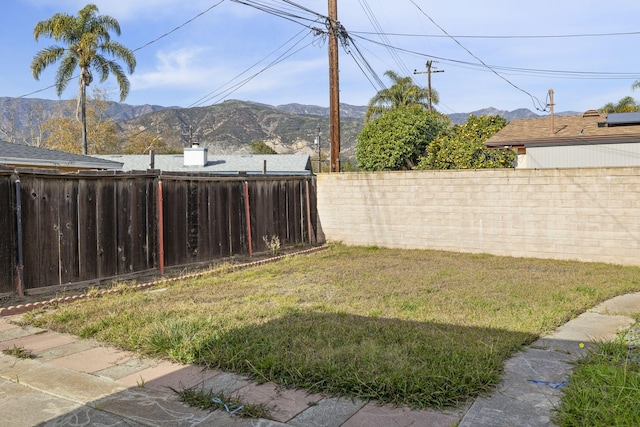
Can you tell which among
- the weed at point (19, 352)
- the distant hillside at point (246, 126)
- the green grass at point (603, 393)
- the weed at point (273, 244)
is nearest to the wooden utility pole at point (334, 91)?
the weed at point (273, 244)

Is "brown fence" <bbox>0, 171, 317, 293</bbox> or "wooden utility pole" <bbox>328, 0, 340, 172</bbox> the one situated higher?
"wooden utility pole" <bbox>328, 0, 340, 172</bbox>

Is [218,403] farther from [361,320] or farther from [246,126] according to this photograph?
[246,126]

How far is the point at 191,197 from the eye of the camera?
30.2ft

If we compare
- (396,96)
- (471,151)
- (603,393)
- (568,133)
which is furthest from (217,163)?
(603,393)

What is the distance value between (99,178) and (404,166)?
58.2ft

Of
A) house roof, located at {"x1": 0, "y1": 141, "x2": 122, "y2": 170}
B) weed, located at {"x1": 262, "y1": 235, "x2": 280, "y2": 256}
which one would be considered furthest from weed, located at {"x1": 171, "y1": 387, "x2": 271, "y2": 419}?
house roof, located at {"x1": 0, "y1": 141, "x2": 122, "y2": 170}

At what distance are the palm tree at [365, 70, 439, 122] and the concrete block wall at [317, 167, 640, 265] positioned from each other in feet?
66.1

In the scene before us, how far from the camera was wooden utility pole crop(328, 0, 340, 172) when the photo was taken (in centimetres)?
1285

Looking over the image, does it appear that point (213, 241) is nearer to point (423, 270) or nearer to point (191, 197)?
point (191, 197)

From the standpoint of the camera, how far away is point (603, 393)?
309 centimetres

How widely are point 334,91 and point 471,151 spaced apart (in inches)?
293

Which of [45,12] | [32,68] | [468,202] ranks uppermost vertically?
[45,12]

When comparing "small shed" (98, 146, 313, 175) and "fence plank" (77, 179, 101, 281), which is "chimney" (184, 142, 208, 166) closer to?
"small shed" (98, 146, 313, 175)

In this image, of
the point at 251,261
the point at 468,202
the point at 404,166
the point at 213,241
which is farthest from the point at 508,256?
the point at 404,166
